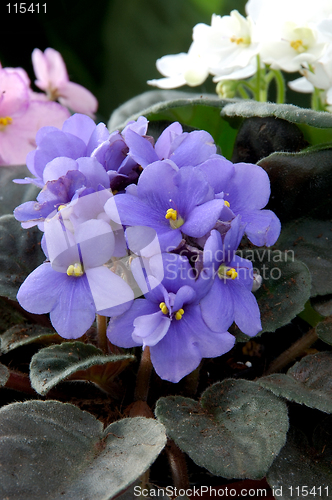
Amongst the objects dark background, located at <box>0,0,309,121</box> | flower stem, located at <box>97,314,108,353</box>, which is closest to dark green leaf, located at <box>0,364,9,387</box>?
flower stem, located at <box>97,314,108,353</box>

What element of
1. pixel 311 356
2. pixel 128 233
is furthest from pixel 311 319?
pixel 128 233

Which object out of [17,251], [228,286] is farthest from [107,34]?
[228,286]

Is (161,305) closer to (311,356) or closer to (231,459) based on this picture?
(231,459)

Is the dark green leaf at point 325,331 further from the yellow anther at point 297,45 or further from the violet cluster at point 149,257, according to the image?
the yellow anther at point 297,45

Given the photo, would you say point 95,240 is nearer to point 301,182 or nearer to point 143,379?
point 143,379

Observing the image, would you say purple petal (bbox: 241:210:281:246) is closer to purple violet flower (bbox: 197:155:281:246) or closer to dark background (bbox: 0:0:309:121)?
purple violet flower (bbox: 197:155:281:246)

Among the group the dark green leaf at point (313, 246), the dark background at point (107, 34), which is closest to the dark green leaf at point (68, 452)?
the dark green leaf at point (313, 246)
